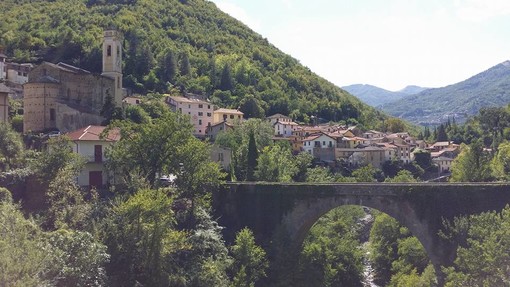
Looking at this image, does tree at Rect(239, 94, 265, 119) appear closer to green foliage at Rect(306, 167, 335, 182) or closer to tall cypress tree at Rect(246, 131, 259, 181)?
green foliage at Rect(306, 167, 335, 182)

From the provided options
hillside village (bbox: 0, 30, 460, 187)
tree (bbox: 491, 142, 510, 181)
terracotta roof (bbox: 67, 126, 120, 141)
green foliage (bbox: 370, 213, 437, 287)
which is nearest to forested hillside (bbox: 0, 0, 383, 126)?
hillside village (bbox: 0, 30, 460, 187)

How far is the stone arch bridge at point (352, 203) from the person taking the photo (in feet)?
131

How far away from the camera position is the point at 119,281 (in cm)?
3456

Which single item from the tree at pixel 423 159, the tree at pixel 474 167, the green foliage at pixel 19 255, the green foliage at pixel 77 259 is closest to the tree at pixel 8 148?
the green foliage at pixel 77 259

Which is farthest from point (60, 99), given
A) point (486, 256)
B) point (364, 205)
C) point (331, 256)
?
point (486, 256)

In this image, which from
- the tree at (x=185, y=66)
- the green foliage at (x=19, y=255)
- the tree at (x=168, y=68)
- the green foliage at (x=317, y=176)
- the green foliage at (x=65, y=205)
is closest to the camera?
the green foliage at (x=19, y=255)

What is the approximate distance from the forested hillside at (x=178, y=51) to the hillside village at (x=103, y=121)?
11129mm

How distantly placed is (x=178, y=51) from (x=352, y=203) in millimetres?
89785

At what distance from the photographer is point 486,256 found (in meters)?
30.5

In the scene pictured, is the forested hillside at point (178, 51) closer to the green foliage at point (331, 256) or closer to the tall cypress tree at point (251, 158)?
the tall cypress tree at point (251, 158)

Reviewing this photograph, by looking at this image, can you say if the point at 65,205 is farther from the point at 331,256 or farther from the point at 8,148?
the point at 331,256

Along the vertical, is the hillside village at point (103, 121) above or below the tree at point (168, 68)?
below

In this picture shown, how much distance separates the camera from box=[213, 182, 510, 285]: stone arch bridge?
40031mm

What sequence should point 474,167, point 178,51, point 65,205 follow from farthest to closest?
point 178,51
point 474,167
point 65,205
